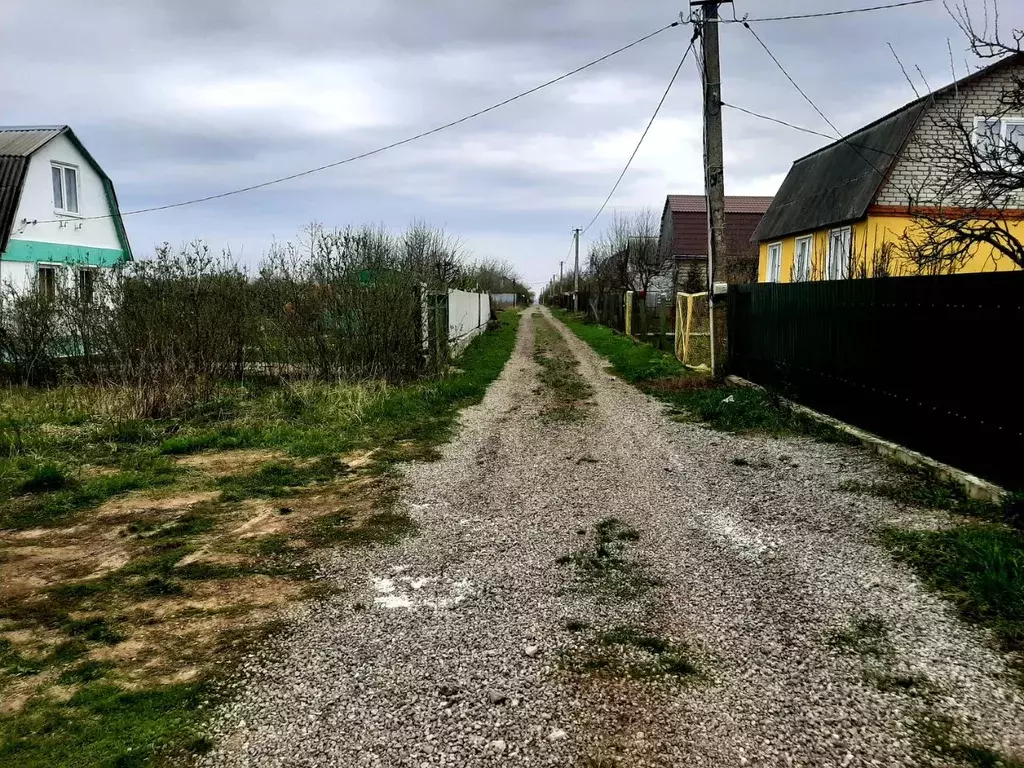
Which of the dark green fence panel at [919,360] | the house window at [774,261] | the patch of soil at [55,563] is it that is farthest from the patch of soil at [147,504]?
the house window at [774,261]

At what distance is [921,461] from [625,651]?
15.1 feet

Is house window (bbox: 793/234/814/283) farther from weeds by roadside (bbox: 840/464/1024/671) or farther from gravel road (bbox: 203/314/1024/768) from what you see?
gravel road (bbox: 203/314/1024/768)

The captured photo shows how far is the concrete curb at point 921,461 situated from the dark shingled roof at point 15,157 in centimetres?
1844

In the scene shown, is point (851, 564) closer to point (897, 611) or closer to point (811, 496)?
point (897, 611)

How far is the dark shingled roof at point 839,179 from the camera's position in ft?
50.1

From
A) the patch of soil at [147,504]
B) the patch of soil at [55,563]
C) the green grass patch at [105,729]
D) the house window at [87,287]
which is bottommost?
the green grass patch at [105,729]

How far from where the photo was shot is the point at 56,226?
19172 millimetres

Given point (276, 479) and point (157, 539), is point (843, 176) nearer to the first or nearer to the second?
point (276, 479)

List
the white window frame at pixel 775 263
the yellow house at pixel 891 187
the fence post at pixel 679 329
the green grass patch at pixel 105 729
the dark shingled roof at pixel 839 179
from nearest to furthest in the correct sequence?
1. the green grass patch at pixel 105 729
2. the yellow house at pixel 891 187
3. the dark shingled roof at pixel 839 179
4. the fence post at pixel 679 329
5. the white window frame at pixel 775 263

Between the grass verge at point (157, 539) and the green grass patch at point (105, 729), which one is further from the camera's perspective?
the grass verge at point (157, 539)

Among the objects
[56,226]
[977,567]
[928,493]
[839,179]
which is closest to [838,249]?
[839,179]

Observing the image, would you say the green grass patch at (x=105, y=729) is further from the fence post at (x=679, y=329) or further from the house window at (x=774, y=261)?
the house window at (x=774, y=261)

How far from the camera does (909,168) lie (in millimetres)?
15219

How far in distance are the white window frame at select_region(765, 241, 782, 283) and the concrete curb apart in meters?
12.9
